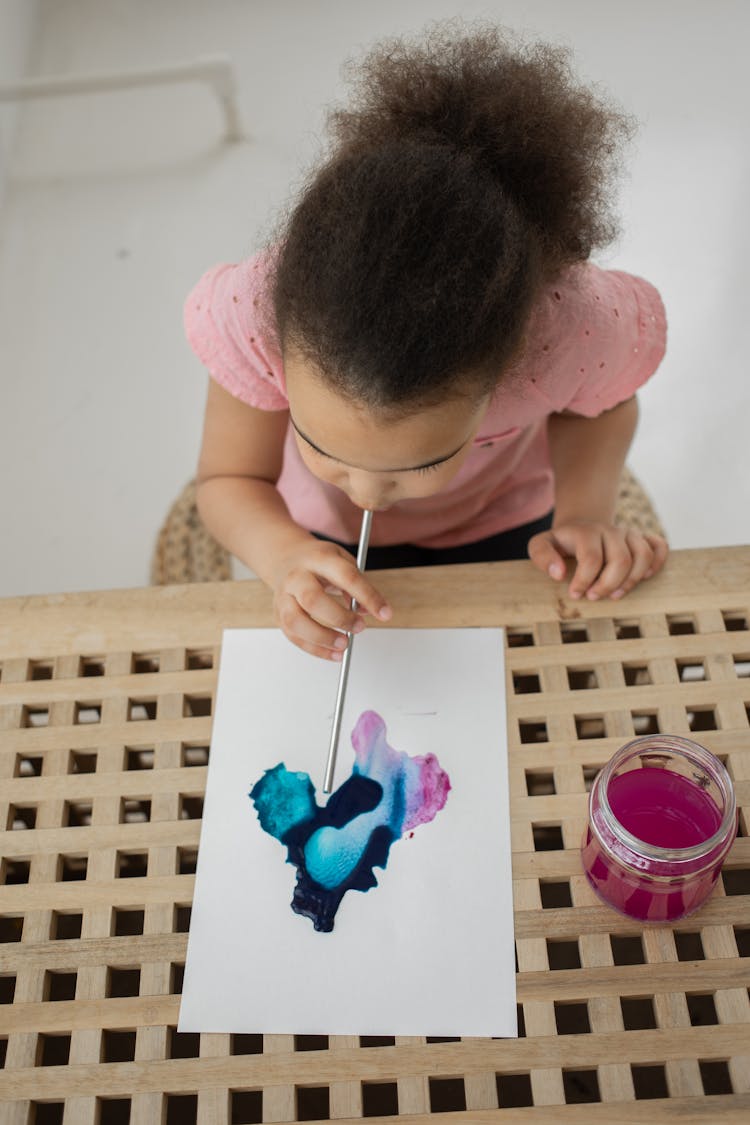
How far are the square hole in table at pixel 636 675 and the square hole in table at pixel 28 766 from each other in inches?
15.7

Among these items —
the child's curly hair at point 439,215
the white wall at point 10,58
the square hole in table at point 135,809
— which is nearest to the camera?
the child's curly hair at point 439,215

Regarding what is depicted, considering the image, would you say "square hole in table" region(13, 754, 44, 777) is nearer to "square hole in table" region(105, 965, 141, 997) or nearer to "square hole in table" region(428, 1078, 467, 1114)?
"square hole in table" region(105, 965, 141, 997)

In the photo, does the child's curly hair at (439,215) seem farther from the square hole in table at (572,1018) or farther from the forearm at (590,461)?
the square hole in table at (572,1018)

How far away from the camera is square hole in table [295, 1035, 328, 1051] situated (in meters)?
0.56

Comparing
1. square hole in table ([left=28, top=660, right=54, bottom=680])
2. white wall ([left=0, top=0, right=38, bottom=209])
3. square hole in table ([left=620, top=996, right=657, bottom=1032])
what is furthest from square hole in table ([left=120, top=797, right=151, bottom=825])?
white wall ([left=0, top=0, right=38, bottom=209])

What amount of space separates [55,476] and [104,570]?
172mm

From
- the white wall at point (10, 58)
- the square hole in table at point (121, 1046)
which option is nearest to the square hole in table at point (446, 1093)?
the square hole in table at point (121, 1046)

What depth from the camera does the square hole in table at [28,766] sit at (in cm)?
65

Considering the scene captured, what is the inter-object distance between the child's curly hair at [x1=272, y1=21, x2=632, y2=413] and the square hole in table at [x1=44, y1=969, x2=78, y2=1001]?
38 centimetres

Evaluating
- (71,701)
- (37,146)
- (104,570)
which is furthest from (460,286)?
(37,146)

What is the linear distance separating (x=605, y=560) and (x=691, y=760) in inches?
7.0

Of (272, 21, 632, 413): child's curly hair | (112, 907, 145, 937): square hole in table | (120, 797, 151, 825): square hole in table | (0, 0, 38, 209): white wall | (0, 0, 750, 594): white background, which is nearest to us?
(272, 21, 632, 413): child's curly hair

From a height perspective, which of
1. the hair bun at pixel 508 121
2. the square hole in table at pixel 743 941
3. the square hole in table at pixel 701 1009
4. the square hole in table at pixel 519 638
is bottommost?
the square hole in table at pixel 701 1009

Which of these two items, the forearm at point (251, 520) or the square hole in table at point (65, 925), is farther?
the forearm at point (251, 520)
